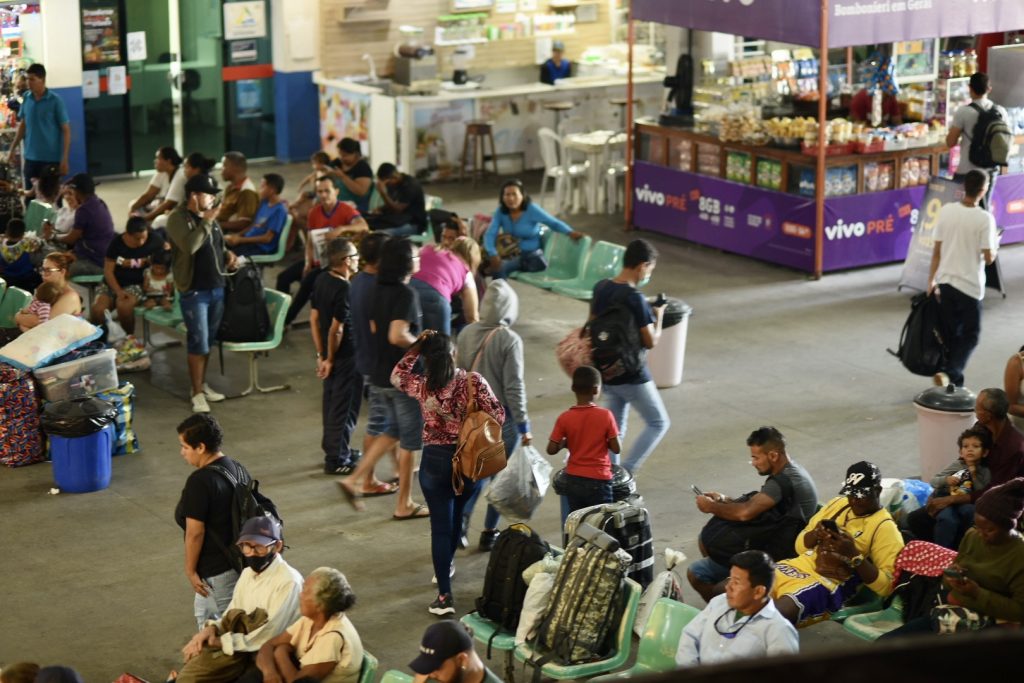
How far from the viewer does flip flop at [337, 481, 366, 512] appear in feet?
27.2

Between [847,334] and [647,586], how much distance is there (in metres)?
5.89

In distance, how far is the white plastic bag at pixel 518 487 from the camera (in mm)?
6984

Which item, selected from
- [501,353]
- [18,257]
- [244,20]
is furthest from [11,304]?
[244,20]

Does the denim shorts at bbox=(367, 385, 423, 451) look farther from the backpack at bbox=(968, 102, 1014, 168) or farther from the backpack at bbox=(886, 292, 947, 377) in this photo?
the backpack at bbox=(968, 102, 1014, 168)

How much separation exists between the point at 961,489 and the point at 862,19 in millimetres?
7504

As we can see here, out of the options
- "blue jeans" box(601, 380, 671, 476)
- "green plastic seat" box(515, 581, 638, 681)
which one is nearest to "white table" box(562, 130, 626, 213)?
"blue jeans" box(601, 380, 671, 476)

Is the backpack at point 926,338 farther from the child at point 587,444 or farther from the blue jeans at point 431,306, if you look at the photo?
the child at point 587,444

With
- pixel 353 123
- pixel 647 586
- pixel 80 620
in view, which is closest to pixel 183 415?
pixel 80 620

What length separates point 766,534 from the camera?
6.27 m

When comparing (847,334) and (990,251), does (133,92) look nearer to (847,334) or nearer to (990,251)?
(847,334)

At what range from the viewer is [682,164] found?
50.0 feet

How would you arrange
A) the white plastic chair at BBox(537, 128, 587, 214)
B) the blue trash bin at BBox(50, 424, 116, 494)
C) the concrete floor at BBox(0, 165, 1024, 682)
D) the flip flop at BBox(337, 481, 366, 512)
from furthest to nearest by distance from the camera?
the white plastic chair at BBox(537, 128, 587, 214)
the blue trash bin at BBox(50, 424, 116, 494)
the flip flop at BBox(337, 481, 366, 512)
the concrete floor at BBox(0, 165, 1024, 682)

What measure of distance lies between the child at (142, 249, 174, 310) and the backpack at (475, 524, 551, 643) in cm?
563

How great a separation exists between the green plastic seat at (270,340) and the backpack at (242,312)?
0.19 ft
